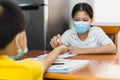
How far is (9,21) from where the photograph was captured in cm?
95

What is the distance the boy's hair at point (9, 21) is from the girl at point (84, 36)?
3.31 feet

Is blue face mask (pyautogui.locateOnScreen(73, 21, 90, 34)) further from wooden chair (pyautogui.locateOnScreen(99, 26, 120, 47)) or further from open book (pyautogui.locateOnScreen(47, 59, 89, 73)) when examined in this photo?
open book (pyautogui.locateOnScreen(47, 59, 89, 73))

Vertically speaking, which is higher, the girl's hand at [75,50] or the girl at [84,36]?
the girl at [84,36]

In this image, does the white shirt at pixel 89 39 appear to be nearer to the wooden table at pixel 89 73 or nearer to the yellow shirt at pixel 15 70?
the wooden table at pixel 89 73

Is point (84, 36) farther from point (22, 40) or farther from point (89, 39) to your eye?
point (22, 40)

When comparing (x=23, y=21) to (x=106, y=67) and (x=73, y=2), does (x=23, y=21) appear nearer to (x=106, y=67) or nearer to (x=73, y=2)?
(x=106, y=67)

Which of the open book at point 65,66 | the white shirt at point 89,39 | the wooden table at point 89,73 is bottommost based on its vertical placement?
the wooden table at point 89,73

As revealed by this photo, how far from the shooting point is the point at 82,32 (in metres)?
2.19

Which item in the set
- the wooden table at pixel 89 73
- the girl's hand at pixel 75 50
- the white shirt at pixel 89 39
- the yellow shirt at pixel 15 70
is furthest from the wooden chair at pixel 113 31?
the yellow shirt at pixel 15 70

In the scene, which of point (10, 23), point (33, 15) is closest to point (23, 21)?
point (10, 23)

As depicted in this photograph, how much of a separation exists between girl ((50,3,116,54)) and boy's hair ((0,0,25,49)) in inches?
39.7

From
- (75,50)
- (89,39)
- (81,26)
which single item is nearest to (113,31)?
(89,39)

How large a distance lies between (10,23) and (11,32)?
36 millimetres

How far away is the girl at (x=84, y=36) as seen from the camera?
80.1 inches
